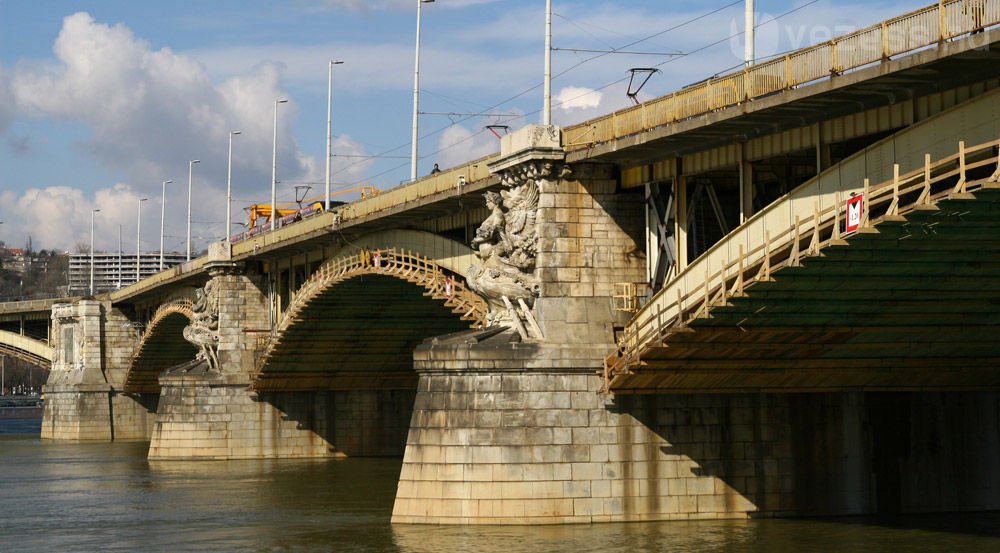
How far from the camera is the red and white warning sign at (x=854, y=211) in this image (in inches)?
1175

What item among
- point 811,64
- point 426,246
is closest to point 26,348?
point 426,246

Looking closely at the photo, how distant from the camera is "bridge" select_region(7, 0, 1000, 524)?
101 ft

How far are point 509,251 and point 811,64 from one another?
13.7 metres

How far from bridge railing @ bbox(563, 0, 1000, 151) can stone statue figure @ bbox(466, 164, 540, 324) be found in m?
2.82

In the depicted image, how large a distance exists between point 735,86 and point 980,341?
34.9ft

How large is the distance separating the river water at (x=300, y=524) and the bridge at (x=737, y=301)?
1.37 m

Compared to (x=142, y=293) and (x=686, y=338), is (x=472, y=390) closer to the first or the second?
(x=686, y=338)

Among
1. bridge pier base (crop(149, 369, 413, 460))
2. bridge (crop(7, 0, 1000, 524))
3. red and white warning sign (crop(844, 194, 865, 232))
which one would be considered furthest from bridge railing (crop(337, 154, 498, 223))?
bridge pier base (crop(149, 369, 413, 460))

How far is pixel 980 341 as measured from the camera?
41.2 m

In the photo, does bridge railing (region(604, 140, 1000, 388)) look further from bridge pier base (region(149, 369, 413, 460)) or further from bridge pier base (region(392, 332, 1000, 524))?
bridge pier base (region(149, 369, 413, 460))

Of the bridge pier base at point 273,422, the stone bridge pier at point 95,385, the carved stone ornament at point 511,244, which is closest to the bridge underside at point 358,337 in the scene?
the bridge pier base at point 273,422

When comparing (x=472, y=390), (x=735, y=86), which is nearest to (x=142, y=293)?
(x=472, y=390)

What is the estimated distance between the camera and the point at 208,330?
269ft

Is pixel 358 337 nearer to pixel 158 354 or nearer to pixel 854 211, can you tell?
pixel 158 354
